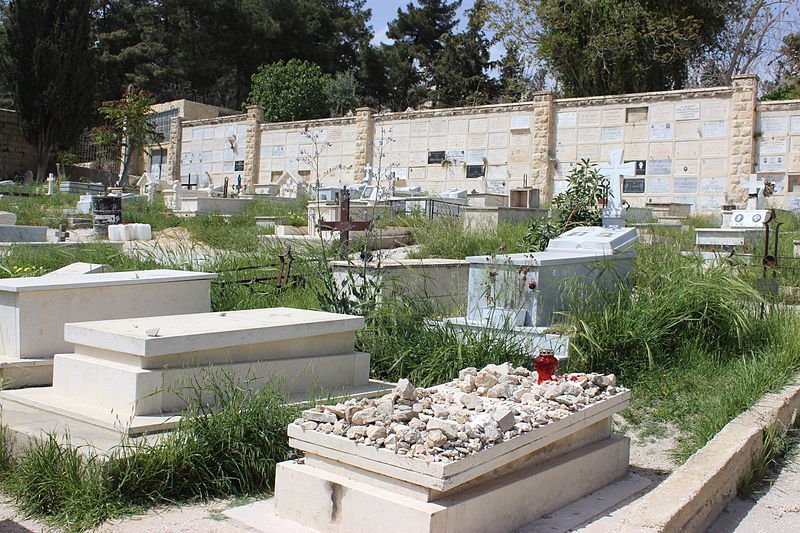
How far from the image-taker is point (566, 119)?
24203mm

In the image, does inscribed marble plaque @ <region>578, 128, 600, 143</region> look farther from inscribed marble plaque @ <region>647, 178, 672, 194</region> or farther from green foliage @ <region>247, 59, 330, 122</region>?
green foliage @ <region>247, 59, 330, 122</region>

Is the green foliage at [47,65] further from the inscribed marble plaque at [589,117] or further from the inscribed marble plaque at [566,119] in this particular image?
the inscribed marble plaque at [589,117]

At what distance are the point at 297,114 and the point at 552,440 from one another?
31729 millimetres

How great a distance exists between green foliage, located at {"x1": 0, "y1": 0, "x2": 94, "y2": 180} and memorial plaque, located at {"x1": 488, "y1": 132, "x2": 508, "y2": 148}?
19042 millimetres

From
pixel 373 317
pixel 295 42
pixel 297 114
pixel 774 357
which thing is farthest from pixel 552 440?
pixel 295 42

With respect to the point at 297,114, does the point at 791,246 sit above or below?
below

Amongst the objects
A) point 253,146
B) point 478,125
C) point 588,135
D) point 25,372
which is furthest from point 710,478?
point 253,146

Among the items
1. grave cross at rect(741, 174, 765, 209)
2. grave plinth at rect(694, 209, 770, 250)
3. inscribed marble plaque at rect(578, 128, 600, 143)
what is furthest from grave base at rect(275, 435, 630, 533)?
inscribed marble plaque at rect(578, 128, 600, 143)

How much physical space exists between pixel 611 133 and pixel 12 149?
89.5ft

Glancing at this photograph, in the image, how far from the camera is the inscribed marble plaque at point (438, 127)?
2644cm

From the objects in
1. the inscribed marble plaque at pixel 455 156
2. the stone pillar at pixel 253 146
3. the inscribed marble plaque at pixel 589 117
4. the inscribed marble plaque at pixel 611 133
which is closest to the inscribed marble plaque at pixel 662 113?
the inscribed marble plaque at pixel 611 133

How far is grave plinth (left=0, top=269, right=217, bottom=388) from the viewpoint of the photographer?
4895mm

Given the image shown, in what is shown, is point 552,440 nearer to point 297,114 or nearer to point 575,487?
point 575,487

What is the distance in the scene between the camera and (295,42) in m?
41.0
